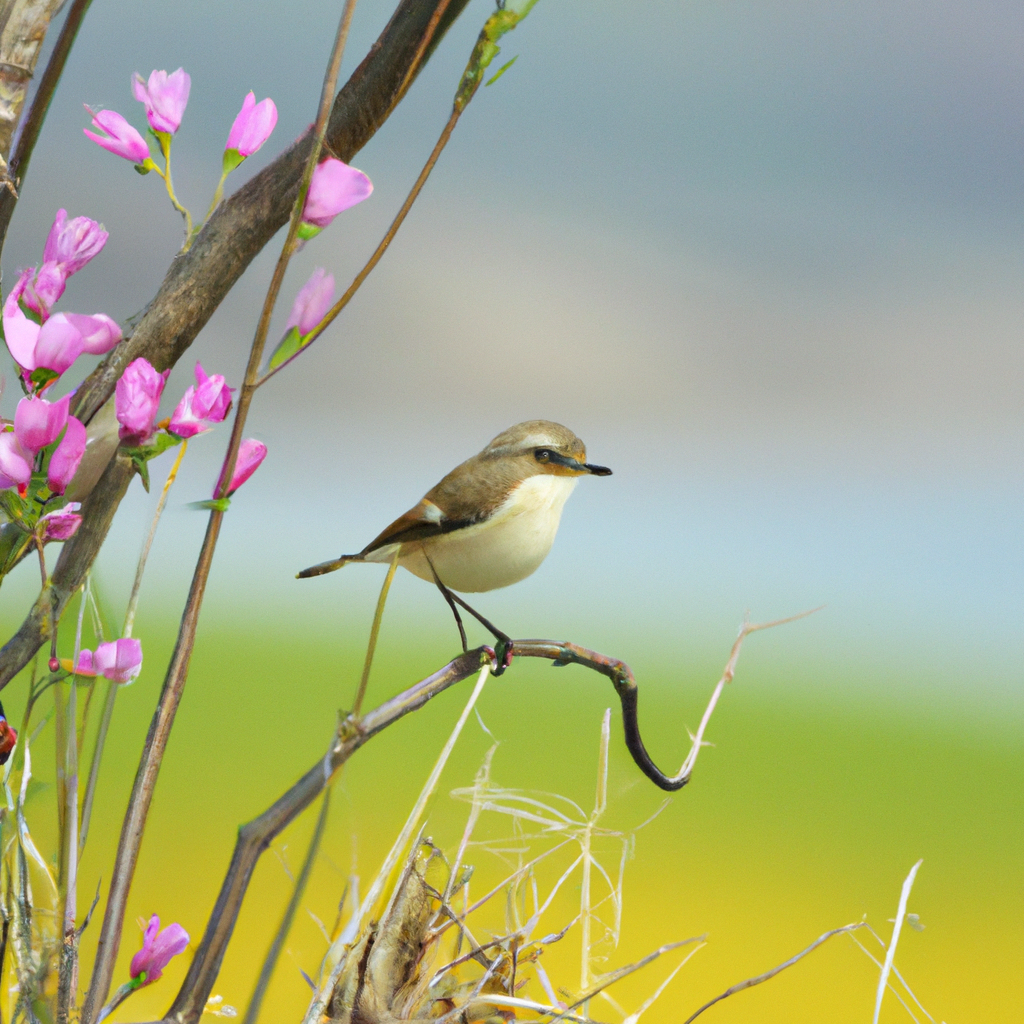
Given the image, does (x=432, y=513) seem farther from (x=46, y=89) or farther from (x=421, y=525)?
(x=46, y=89)

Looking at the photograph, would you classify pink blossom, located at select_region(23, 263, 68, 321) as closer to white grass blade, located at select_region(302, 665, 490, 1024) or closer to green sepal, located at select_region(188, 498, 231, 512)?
green sepal, located at select_region(188, 498, 231, 512)

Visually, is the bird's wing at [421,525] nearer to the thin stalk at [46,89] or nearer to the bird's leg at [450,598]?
the bird's leg at [450,598]

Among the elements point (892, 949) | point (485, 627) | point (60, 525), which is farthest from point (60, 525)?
point (892, 949)

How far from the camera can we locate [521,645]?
0.43 metres

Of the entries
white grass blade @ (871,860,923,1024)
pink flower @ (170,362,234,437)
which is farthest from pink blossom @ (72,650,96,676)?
white grass blade @ (871,860,923,1024)

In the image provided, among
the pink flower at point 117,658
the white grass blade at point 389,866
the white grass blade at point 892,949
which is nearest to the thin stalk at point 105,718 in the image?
the pink flower at point 117,658

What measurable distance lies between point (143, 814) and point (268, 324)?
0.60ft

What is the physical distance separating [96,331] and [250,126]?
0.32 ft

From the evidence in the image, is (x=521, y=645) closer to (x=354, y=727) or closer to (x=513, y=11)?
(x=354, y=727)

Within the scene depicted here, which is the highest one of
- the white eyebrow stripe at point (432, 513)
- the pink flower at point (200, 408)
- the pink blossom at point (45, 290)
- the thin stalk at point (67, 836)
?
the pink blossom at point (45, 290)

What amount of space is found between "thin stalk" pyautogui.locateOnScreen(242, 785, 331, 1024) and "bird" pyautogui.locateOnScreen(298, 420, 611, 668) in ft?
0.51

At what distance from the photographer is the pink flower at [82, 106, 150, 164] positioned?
35cm

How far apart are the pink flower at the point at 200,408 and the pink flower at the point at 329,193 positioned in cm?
7

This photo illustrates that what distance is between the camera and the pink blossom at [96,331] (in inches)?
12.9
